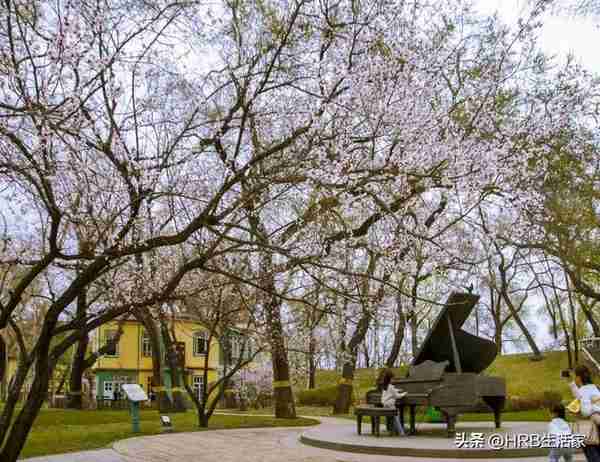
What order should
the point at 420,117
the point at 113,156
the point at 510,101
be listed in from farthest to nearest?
the point at 510,101, the point at 420,117, the point at 113,156

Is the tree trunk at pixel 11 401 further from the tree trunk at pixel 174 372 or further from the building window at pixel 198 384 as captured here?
the building window at pixel 198 384

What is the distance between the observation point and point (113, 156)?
8.23 meters

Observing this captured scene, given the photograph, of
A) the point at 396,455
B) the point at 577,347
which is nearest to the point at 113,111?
the point at 396,455

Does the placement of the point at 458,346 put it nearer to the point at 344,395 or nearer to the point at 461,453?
the point at 461,453

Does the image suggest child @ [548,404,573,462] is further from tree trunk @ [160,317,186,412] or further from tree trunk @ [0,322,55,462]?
tree trunk @ [160,317,186,412]

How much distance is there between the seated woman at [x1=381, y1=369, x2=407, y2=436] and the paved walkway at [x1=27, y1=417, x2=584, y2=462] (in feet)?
4.84

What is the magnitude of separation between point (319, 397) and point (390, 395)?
723 inches

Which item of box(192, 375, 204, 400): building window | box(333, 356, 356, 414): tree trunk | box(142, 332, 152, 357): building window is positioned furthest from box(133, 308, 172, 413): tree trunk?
box(142, 332, 152, 357): building window

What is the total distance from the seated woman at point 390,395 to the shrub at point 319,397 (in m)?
17.1

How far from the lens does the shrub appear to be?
2973 centimetres

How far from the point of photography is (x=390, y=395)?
12.2 meters

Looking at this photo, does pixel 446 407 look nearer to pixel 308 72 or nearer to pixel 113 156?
pixel 308 72

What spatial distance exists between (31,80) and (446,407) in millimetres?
8250

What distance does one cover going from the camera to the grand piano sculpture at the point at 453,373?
38.3ft
